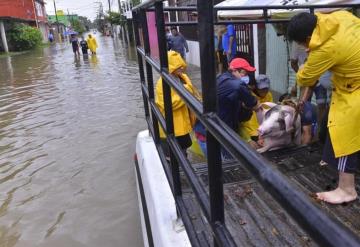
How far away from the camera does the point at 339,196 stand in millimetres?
2477

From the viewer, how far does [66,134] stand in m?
7.24

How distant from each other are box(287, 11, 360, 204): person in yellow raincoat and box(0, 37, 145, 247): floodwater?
2.13m

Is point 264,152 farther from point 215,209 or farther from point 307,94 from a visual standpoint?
point 215,209

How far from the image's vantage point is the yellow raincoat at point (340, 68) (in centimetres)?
224

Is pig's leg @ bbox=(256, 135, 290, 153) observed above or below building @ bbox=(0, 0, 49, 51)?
below

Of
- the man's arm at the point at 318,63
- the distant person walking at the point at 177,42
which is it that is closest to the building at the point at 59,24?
the distant person walking at the point at 177,42

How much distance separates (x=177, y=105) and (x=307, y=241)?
1.71 metres

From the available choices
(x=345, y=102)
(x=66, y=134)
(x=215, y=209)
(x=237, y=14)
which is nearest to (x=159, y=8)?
(x=215, y=209)

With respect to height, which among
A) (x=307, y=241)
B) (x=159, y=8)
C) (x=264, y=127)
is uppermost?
(x=159, y=8)

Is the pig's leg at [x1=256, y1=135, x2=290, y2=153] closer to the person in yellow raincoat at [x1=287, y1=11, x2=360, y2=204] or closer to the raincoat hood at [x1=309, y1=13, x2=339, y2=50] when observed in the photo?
the person in yellow raincoat at [x1=287, y1=11, x2=360, y2=204]

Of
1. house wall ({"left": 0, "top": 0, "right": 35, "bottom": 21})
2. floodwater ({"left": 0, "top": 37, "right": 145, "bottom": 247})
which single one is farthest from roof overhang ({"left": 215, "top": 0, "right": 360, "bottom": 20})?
house wall ({"left": 0, "top": 0, "right": 35, "bottom": 21})

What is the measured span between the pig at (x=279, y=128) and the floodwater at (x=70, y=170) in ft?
5.19

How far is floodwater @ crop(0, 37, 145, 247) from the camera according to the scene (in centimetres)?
405

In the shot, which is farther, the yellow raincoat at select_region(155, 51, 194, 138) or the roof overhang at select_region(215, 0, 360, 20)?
the roof overhang at select_region(215, 0, 360, 20)
